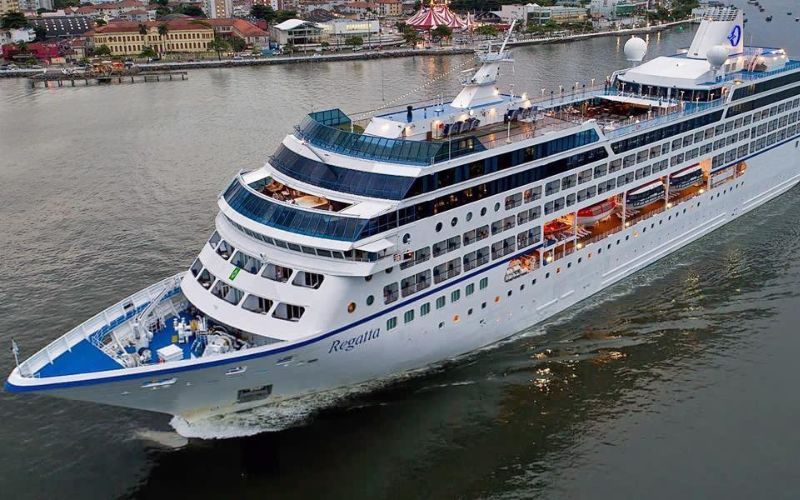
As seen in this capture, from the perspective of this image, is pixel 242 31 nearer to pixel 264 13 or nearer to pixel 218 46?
pixel 218 46

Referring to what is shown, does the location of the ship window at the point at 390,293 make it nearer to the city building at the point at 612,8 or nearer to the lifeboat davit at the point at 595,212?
the lifeboat davit at the point at 595,212

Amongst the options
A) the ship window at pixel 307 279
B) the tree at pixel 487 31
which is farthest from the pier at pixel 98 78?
the ship window at pixel 307 279

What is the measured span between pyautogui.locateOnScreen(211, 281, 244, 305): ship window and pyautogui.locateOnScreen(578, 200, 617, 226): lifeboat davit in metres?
14.1

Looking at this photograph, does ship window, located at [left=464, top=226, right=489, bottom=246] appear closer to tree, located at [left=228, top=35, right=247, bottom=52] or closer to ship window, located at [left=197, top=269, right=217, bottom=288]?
ship window, located at [left=197, top=269, right=217, bottom=288]

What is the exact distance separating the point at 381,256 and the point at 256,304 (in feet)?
13.1

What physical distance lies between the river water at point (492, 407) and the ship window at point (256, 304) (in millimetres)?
3225

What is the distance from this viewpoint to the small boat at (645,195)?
30.7 m

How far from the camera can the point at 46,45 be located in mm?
105500

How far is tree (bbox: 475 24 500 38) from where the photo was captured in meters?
118

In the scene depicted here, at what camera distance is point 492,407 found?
23500mm

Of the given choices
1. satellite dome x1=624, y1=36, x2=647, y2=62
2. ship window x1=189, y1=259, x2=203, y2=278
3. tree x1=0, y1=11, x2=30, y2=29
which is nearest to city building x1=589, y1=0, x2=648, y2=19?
tree x1=0, y1=11, x2=30, y2=29

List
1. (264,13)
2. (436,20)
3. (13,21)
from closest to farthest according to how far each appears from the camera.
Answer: (13,21), (436,20), (264,13)

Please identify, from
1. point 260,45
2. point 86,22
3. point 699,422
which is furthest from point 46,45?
point 699,422

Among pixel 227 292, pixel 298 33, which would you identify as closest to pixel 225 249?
pixel 227 292
